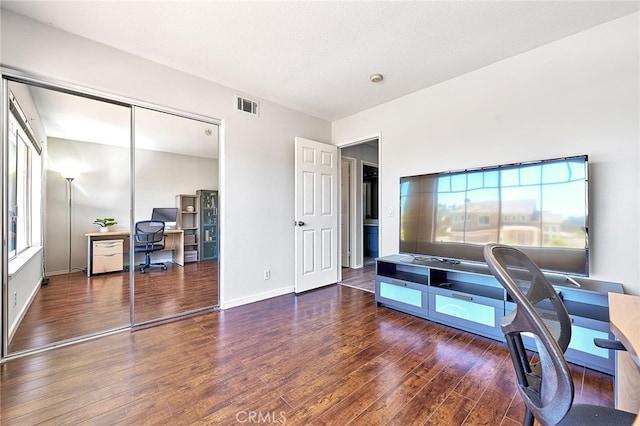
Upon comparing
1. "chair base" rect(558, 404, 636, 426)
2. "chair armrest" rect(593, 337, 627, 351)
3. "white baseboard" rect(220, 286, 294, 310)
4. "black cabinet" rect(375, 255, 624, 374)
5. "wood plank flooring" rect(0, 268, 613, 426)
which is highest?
"chair armrest" rect(593, 337, 627, 351)

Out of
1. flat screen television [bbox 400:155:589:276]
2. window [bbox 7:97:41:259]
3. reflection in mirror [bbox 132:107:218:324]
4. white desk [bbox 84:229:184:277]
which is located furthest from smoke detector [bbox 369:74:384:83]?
window [bbox 7:97:41:259]

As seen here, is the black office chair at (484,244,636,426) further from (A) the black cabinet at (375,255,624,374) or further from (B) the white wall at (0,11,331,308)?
(B) the white wall at (0,11,331,308)

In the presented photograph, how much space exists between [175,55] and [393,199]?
9.30ft

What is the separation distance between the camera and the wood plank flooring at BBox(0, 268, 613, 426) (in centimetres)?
144

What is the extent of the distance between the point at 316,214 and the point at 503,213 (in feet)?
7.36

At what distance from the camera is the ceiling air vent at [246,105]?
318 centimetres

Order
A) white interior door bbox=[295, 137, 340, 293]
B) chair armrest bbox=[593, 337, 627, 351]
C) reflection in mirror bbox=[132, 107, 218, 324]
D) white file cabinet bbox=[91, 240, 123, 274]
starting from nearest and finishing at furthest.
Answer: chair armrest bbox=[593, 337, 627, 351]
reflection in mirror bbox=[132, 107, 218, 324]
white interior door bbox=[295, 137, 340, 293]
white file cabinet bbox=[91, 240, 123, 274]

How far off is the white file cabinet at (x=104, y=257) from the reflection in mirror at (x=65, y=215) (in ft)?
0.10

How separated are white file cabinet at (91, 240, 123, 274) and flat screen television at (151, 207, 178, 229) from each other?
4.76 ft

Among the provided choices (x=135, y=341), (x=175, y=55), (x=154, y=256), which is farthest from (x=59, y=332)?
(x=175, y=55)

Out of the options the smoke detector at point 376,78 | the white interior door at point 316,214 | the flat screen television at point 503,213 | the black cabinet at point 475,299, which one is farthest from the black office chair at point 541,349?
the white interior door at point 316,214

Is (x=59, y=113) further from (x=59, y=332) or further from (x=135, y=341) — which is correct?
(x=135, y=341)

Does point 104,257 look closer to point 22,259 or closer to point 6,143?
point 22,259

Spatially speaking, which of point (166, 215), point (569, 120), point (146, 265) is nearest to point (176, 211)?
point (166, 215)
